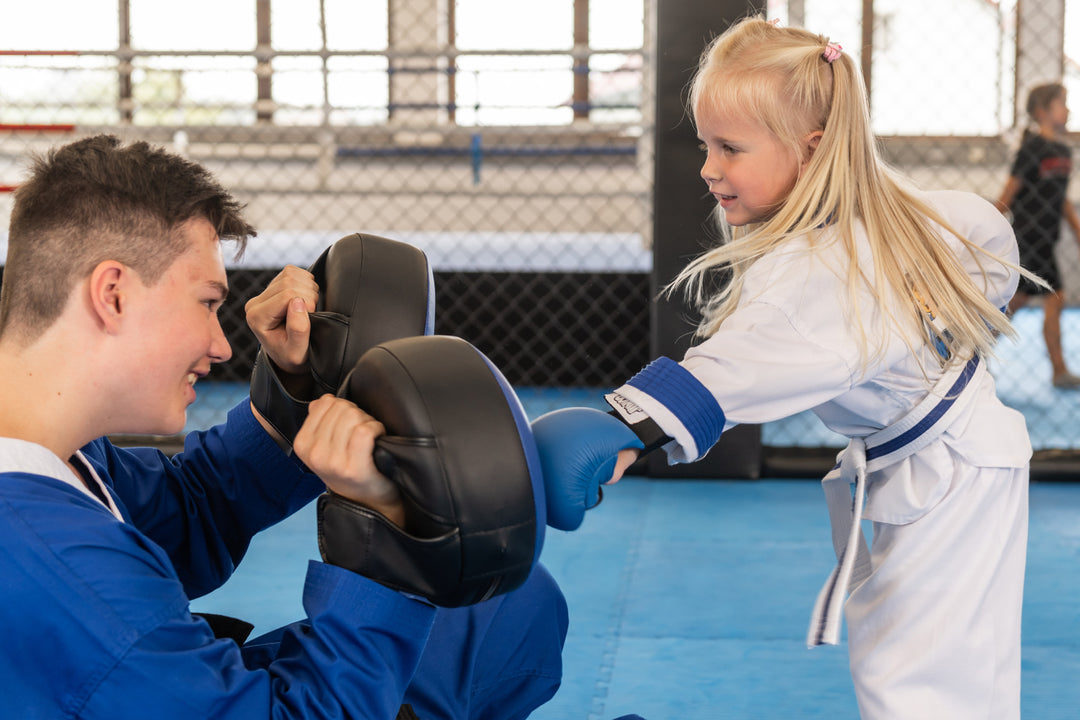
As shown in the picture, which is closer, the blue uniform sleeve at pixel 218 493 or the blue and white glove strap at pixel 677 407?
the blue and white glove strap at pixel 677 407

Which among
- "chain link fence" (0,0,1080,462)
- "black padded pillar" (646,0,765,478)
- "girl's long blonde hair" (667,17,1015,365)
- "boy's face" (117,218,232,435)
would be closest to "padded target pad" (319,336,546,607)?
"boy's face" (117,218,232,435)

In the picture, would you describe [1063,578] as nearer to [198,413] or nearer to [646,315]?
[646,315]

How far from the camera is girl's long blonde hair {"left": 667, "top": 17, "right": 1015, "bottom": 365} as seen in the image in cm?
119

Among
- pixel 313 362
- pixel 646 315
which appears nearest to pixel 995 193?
pixel 646 315

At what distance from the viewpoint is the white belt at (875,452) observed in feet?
3.97

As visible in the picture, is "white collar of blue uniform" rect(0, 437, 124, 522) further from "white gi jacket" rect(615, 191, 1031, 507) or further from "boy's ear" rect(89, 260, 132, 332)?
"white gi jacket" rect(615, 191, 1031, 507)

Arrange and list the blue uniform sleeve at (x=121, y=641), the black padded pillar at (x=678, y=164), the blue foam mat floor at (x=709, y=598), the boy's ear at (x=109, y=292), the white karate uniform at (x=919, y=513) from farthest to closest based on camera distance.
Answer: the black padded pillar at (x=678, y=164)
the blue foam mat floor at (x=709, y=598)
the white karate uniform at (x=919, y=513)
the boy's ear at (x=109, y=292)
the blue uniform sleeve at (x=121, y=641)

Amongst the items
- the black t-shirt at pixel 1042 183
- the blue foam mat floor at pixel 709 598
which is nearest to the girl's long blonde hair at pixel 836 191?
the blue foam mat floor at pixel 709 598

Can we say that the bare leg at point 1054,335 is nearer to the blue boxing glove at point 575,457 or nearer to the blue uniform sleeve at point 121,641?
the blue boxing glove at point 575,457

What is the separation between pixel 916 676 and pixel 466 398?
2.37 ft

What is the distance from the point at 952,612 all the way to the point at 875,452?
0.67 feet

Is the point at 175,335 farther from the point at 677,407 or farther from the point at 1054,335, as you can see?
the point at 1054,335

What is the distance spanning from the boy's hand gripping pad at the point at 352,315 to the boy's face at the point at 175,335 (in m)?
0.17

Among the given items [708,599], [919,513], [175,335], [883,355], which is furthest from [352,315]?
[708,599]
